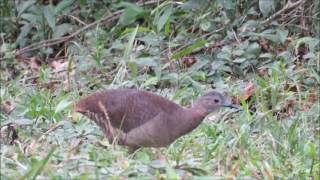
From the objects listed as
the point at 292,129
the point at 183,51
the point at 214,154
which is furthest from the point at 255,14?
the point at 214,154

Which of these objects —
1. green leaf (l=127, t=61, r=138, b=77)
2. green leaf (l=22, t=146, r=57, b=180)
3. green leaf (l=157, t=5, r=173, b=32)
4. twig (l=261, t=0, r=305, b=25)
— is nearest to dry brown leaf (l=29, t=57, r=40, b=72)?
green leaf (l=157, t=5, r=173, b=32)

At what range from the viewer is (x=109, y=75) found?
8273 mm

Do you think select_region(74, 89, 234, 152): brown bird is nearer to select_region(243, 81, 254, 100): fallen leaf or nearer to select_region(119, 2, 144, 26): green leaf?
select_region(243, 81, 254, 100): fallen leaf

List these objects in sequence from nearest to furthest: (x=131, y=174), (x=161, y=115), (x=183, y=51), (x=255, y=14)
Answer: (x=131, y=174) → (x=161, y=115) → (x=183, y=51) → (x=255, y=14)

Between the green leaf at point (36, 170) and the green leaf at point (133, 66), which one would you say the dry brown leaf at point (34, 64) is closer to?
the green leaf at point (133, 66)

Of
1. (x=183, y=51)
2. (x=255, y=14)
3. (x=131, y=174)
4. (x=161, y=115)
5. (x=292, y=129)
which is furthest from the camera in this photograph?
(x=255, y=14)

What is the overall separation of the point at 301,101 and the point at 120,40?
90.4 inches

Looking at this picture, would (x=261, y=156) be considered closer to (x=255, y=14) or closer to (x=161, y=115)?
(x=161, y=115)

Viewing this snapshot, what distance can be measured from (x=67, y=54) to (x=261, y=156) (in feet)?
12.2

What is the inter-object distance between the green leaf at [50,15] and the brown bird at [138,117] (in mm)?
3670

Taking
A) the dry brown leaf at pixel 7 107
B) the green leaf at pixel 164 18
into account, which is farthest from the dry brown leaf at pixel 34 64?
the dry brown leaf at pixel 7 107

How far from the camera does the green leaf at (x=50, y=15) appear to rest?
364 inches

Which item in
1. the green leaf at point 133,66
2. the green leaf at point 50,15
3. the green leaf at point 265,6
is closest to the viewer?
the green leaf at point 133,66

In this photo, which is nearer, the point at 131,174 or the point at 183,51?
the point at 131,174
